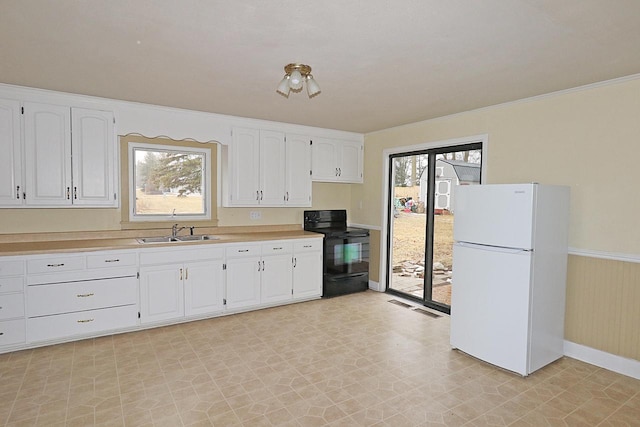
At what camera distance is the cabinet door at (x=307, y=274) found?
4.64 metres

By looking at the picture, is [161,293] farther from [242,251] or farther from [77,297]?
[242,251]

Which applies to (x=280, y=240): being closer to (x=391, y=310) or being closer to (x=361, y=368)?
(x=391, y=310)

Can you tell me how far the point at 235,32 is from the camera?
7.09 ft

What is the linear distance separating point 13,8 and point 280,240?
316 cm

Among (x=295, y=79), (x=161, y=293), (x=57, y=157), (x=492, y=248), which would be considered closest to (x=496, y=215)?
(x=492, y=248)

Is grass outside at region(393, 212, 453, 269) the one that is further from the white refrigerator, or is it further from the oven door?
the white refrigerator

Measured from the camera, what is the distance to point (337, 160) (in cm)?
534

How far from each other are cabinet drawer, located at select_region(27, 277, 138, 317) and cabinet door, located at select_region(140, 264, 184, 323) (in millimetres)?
103

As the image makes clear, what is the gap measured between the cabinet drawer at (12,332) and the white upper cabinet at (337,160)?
356cm

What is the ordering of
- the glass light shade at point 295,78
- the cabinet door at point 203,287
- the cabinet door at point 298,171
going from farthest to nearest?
1. the cabinet door at point 298,171
2. the cabinet door at point 203,287
3. the glass light shade at point 295,78

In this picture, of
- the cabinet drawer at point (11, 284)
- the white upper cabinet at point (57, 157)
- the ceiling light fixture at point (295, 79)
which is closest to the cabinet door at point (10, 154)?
the white upper cabinet at point (57, 157)

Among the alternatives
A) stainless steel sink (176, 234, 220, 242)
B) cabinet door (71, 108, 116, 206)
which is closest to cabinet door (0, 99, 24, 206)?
cabinet door (71, 108, 116, 206)

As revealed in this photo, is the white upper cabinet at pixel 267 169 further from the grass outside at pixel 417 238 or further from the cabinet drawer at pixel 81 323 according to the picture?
the cabinet drawer at pixel 81 323

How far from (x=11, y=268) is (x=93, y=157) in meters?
1.25
